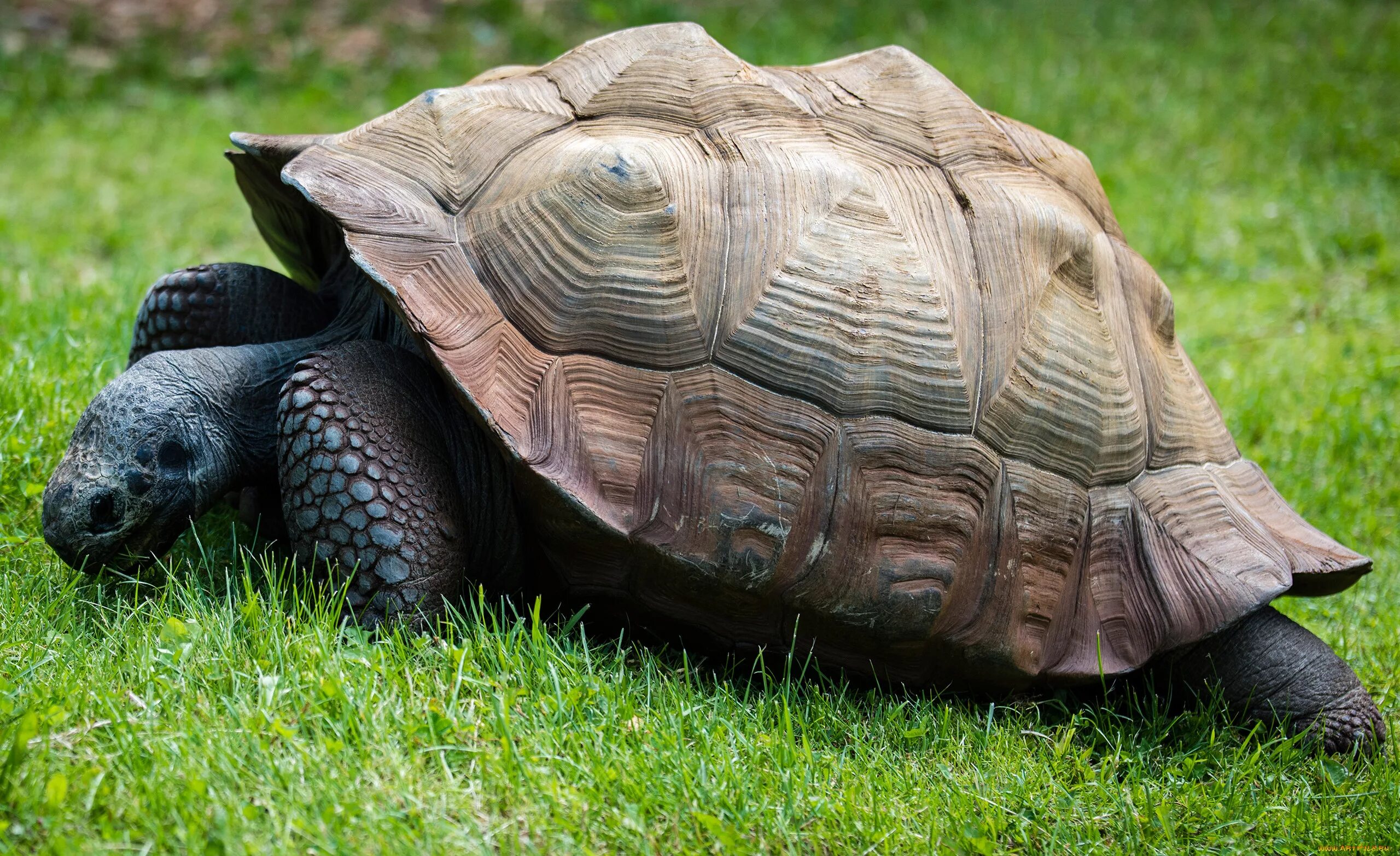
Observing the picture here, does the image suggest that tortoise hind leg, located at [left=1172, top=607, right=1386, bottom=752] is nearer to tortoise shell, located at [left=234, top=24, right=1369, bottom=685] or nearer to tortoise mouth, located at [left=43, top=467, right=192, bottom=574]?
tortoise shell, located at [left=234, top=24, right=1369, bottom=685]

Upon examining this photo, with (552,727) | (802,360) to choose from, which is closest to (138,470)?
(552,727)

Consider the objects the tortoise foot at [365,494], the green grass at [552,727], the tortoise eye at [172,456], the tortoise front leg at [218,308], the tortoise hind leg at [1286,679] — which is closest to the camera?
the green grass at [552,727]

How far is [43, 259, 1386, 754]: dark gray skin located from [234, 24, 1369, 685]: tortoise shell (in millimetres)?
240

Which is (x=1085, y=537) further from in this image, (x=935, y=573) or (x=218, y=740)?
(x=218, y=740)

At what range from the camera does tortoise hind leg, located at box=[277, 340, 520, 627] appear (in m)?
2.57

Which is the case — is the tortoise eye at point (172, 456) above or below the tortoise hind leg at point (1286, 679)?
above

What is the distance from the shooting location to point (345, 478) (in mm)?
2559

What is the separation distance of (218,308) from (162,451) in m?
0.71

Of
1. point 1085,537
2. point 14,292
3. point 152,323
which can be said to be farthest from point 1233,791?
point 14,292

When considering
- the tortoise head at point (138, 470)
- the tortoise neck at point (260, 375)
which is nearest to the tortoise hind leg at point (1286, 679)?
the tortoise neck at point (260, 375)

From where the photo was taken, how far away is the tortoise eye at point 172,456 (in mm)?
2678

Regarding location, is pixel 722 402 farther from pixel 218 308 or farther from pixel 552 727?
pixel 218 308

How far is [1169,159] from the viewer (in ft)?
28.3

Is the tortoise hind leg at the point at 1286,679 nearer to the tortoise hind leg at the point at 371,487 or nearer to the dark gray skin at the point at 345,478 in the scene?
the dark gray skin at the point at 345,478
